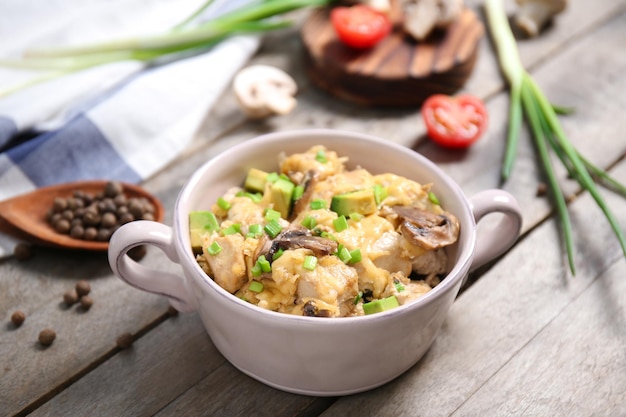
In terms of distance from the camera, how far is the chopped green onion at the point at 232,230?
1919 millimetres

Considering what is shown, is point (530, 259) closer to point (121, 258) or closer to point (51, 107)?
point (121, 258)

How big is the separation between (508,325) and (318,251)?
2.38 ft

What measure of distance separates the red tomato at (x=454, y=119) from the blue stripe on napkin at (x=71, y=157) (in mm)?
1185

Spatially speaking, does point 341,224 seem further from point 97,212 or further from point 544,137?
point 544,137

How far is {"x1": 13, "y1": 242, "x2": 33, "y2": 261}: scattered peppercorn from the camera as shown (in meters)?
2.33

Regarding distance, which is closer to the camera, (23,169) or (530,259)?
(530,259)

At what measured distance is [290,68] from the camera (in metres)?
3.27

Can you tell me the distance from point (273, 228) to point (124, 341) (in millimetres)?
585

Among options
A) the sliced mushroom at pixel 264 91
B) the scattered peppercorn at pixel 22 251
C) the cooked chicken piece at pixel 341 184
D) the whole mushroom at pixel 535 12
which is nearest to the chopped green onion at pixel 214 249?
the cooked chicken piece at pixel 341 184

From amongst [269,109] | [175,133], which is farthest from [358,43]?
[175,133]

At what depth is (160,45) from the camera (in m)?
3.08

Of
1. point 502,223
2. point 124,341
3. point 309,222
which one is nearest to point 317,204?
point 309,222

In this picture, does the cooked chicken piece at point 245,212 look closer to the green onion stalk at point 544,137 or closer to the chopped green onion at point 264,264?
the chopped green onion at point 264,264

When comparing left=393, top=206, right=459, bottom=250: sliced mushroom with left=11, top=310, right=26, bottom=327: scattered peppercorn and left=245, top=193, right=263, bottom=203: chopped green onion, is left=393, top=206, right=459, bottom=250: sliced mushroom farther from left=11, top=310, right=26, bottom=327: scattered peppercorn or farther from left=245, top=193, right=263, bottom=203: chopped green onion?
left=11, top=310, right=26, bottom=327: scattered peppercorn
